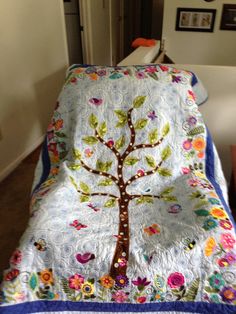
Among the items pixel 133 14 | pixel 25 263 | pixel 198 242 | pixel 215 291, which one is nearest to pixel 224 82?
pixel 198 242

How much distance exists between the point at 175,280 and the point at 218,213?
1.02 feet

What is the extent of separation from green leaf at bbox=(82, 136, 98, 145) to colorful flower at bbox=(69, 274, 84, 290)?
657mm

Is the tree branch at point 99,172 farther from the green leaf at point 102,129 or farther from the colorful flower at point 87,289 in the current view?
the colorful flower at point 87,289

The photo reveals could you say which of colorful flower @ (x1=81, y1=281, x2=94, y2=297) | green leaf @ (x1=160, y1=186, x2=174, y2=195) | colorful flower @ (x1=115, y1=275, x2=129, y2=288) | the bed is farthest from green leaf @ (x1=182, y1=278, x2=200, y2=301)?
green leaf @ (x1=160, y1=186, x2=174, y2=195)

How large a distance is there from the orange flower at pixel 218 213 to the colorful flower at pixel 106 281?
1.48ft

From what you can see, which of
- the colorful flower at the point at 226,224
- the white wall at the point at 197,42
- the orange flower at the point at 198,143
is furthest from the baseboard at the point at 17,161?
the white wall at the point at 197,42

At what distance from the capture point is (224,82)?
1.80 meters

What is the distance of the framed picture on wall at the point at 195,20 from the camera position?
326 centimetres

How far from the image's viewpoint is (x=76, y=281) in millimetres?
963

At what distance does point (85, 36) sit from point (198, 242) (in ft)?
10.1

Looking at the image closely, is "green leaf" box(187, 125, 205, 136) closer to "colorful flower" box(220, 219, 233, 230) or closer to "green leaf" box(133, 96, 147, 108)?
"green leaf" box(133, 96, 147, 108)

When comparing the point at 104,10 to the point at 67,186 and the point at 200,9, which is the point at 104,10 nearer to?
the point at 200,9

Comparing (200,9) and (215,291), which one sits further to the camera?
(200,9)

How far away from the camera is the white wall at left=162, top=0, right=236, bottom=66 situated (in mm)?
3291
